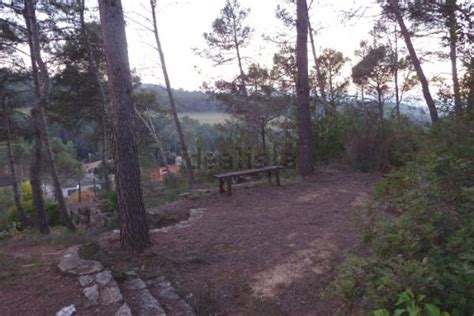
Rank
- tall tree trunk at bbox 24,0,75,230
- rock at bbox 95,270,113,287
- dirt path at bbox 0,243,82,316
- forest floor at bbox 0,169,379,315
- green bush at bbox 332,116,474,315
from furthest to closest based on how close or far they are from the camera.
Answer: tall tree trunk at bbox 24,0,75,230
rock at bbox 95,270,113,287
forest floor at bbox 0,169,379,315
dirt path at bbox 0,243,82,316
green bush at bbox 332,116,474,315

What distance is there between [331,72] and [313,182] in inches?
393

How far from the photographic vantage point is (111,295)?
116 inches

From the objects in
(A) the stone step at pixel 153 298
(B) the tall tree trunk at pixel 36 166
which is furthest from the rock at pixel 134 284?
(B) the tall tree trunk at pixel 36 166

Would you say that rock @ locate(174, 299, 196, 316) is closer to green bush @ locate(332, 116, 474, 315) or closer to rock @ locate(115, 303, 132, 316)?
rock @ locate(115, 303, 132, 316)

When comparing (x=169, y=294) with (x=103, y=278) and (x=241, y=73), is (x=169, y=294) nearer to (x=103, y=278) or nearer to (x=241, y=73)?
(x=103, y=278)

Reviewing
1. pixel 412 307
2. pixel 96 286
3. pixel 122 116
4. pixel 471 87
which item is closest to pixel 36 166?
pixel 122 116

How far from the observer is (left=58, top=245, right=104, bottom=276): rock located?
3415mm

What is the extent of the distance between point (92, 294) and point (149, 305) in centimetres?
48

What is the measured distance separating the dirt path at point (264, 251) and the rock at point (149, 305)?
12.0 inches

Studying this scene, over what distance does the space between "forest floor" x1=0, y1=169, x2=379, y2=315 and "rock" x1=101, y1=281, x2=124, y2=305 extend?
21 centimetres

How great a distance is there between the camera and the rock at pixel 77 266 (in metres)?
3.42

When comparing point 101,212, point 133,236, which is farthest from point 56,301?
point 101,212

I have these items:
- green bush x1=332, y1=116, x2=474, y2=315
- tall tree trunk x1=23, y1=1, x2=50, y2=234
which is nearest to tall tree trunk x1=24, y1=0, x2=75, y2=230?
tall tree trunk x1=23, y1=1, x2=50, y2=234

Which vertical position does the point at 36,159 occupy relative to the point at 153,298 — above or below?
above
